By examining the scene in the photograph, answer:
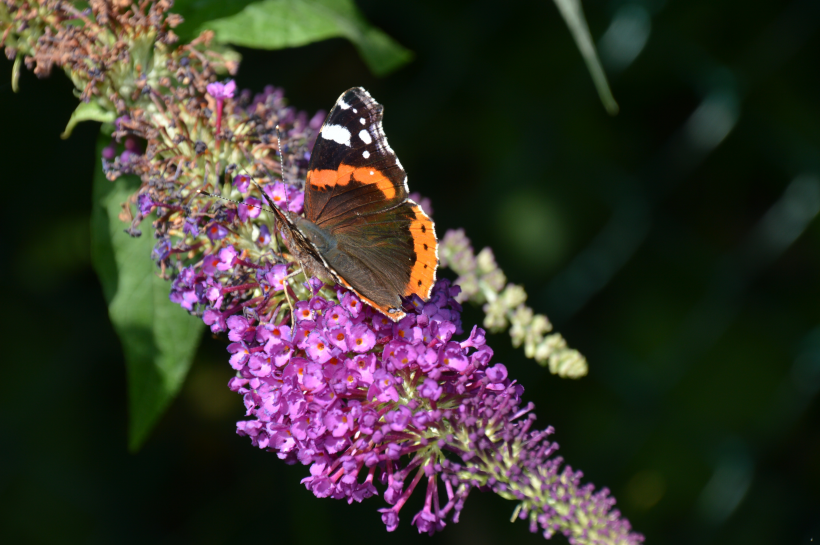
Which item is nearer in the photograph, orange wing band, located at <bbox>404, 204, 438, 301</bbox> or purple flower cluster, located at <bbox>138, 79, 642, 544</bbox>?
purple flower cluster, located at <bbox>138, 79, 642, 544</bbox>

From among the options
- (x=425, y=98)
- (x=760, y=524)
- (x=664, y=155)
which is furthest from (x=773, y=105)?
(x=760, y=524)

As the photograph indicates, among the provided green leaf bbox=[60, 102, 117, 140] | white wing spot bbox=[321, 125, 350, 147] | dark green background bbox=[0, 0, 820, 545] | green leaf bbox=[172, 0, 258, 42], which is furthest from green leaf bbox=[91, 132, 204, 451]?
dark green background bbox=[0, 0, 820, 545]

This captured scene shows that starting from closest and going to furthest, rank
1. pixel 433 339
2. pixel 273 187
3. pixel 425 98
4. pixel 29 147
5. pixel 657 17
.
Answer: pixel 433 339 < pixel 273 187 < pixel 29 147 < pixel 425 98 < pixel 657 17

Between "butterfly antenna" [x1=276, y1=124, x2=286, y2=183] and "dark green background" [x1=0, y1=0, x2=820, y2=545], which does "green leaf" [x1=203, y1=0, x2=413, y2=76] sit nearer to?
"butterfly antenna" [x1=276, y1=124, x2=286, y2=183]

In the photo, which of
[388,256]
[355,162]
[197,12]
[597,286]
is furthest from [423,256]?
[597,286]

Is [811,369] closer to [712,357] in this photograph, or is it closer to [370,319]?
[712,357]

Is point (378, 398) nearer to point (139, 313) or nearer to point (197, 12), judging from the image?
point (139, 313)

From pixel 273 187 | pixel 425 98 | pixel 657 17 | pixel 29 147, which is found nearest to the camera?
pixel 273 187
